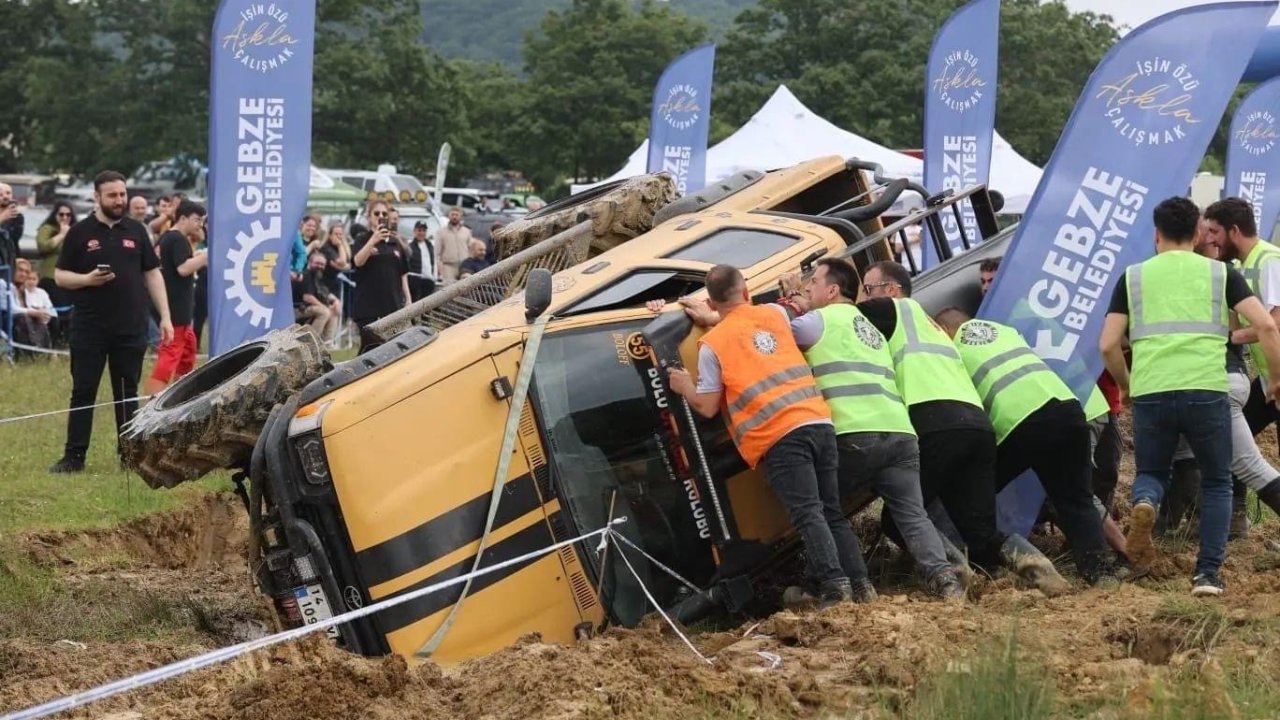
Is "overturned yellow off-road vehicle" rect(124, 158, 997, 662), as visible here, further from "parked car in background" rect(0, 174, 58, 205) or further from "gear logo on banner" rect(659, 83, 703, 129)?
"parked car in background" rect(0, 174, 58, 205)

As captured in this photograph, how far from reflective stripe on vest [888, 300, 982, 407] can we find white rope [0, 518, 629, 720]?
5.21 ft

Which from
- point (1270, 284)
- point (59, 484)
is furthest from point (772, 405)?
point (59, 484)

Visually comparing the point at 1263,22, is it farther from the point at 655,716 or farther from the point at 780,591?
the point at 655,716

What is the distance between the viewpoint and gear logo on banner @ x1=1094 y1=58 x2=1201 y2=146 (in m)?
8.26

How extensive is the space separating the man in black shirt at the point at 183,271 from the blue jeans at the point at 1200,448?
24.2 ft

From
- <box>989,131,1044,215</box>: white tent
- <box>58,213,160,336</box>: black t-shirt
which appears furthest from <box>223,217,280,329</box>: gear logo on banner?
<box>989,131,1044,215</box>: white tent

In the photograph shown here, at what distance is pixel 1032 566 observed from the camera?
7.61 m

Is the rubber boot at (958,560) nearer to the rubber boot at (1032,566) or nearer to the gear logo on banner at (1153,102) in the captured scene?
the rubber boot at (1032,566)

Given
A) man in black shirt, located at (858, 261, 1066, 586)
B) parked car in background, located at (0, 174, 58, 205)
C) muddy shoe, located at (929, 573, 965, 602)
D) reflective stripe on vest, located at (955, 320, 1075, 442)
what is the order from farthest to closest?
1. parked car in background, located at (0, 174, 58, 205)
2. reflective stripe on vest, located at (955, 320, 1075, 442)
3. man in black shirt, located at (858, 261, 1066, 586)
4. muddy shoe, located at (929, 573, 965, 602)

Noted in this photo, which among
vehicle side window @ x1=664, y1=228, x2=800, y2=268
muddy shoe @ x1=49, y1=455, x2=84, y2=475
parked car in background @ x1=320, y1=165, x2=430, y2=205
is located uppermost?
parked car in background @ x1=320, y1=165, x2=430, y2=205

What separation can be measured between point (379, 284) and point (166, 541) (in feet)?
17.3

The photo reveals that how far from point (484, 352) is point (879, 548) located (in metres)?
2.88

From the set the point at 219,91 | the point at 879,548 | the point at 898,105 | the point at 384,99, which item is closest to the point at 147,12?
the point at 384,99

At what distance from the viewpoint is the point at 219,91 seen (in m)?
11.5
